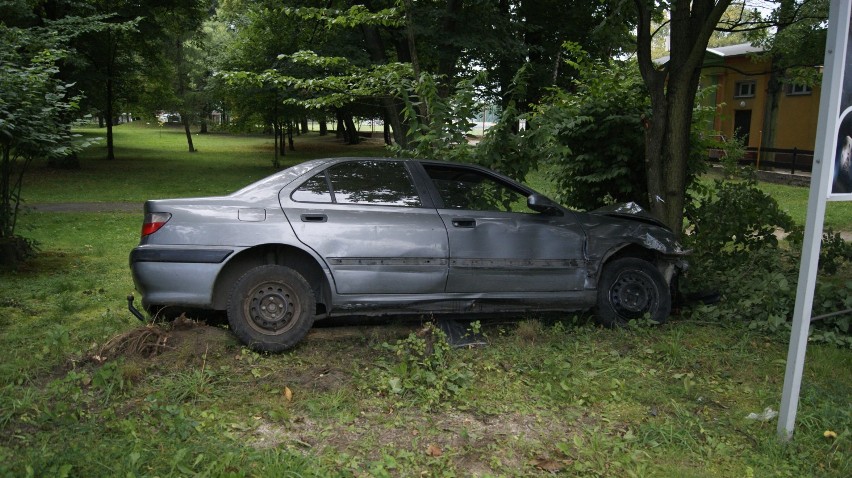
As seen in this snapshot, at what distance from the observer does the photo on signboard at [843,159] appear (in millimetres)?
3783

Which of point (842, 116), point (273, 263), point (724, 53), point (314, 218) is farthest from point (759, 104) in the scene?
point (273, 263)

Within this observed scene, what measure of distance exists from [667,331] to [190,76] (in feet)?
122

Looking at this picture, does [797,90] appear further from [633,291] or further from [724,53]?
[633,291]

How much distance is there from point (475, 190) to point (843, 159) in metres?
2.84

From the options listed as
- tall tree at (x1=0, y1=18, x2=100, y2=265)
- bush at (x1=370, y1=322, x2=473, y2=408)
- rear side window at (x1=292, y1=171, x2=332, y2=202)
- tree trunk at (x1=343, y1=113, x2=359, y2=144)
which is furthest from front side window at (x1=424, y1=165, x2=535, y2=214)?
tree trunk at (x1=343, y1=113, x2=359, y2=144)

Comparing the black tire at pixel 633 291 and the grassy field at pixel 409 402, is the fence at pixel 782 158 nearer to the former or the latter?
the black tire at pixel 633 291

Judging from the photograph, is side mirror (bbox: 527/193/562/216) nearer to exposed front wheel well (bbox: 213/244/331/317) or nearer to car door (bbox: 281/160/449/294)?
car door (bbox: 281/160/449/294)

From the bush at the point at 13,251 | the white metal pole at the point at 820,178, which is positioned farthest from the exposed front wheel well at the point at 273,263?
the bush at the point at 13,251

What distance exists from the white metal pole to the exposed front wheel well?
10.5ft

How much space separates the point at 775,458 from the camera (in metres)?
3.73

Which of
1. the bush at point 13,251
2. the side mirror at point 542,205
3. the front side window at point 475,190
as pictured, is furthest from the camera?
the bush at point 13,251

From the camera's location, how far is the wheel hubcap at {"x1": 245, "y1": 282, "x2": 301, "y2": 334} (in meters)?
5.03

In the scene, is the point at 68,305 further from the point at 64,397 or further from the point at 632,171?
the point at 632,171

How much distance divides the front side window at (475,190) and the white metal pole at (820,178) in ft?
8.20
